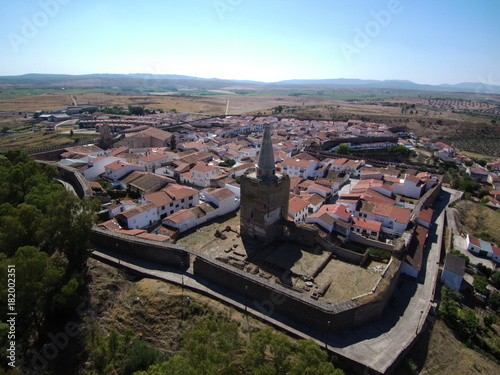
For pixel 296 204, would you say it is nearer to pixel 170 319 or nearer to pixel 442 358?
pixel 442 358

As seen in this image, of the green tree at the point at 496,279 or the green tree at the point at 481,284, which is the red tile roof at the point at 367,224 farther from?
the green tree at the point at 496,279

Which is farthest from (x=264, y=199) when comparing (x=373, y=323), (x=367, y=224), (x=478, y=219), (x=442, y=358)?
(x=478, y=219)

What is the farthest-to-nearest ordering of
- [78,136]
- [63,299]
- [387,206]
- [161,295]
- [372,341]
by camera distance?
1. [78,136]
2. [387,206]
3. [161,295]
4. [372,341]
5. [63,299]

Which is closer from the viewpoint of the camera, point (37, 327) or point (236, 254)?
point (37, 327)

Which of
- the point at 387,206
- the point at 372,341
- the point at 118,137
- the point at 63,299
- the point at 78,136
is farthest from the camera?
the point at 78,136

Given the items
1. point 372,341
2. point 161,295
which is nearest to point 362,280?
point 372,341

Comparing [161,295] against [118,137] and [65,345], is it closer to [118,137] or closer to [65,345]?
[65,345]
